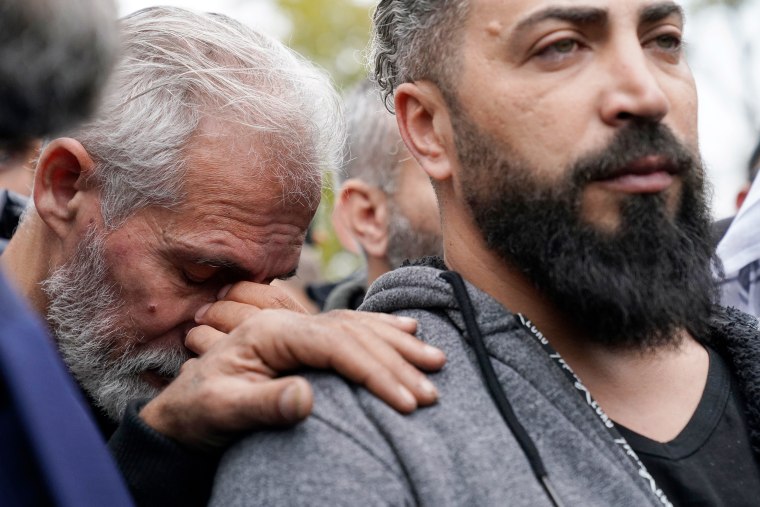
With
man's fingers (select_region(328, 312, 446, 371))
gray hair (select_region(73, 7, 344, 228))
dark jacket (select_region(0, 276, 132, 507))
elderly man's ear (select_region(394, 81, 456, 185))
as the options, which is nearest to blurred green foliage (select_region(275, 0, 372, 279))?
gray hair (select_region(73, 7, 344, 228))

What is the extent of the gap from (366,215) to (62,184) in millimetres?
1800

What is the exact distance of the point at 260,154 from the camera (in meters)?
2.87

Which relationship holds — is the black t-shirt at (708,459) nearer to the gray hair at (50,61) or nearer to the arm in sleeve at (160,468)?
the arm in sleeve at (160,468)

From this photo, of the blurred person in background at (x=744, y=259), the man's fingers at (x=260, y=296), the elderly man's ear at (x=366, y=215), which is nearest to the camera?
the man's fingers at (x=260, y=296)

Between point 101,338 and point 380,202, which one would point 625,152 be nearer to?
point 101,338

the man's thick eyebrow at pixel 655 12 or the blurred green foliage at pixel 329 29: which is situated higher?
the man's thick eyebrow at pixel 655 12

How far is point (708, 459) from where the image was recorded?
2.08m

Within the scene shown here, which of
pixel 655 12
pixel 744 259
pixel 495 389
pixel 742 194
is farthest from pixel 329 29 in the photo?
pixel 495 389

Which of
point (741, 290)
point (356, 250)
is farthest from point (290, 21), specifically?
point (741, 290)

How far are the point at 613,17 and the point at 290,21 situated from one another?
23537 millimetres

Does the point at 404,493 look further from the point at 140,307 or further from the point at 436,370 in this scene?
the point at 140,307

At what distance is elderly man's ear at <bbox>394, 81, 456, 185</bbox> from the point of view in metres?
2.25

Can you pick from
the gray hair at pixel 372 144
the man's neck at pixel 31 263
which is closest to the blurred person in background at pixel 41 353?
the man's neck at pixel 31 263

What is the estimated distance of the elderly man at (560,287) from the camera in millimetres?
1846
